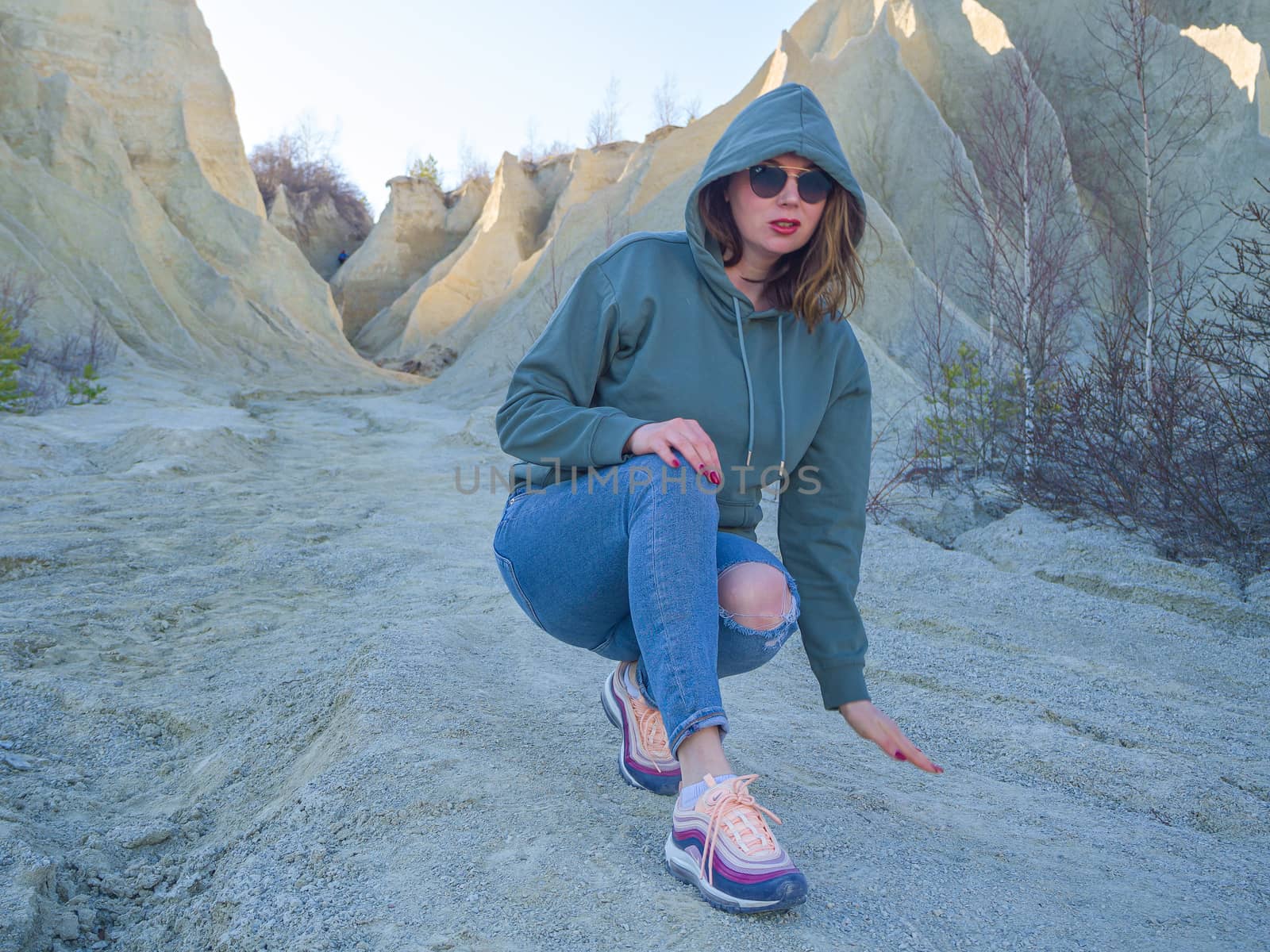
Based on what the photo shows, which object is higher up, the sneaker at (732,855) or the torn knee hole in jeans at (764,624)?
the torn knee hole in jeans at (764,624)

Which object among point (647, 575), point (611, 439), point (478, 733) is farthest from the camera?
point (478, 733)

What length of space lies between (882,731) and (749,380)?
0.70 meters

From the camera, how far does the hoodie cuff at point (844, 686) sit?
173cm

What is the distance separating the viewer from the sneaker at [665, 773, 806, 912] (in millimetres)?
1352

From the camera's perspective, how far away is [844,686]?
1.74m

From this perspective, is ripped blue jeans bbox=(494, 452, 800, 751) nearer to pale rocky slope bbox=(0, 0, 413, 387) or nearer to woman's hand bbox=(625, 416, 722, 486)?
woman's hand bbox=(625, 416, 722, 486)

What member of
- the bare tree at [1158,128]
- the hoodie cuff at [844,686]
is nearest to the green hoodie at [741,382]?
the hoodie cuff at [844,686]

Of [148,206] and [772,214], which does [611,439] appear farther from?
[148,206]

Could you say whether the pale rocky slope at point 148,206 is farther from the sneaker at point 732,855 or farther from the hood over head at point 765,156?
the sneaker at point 732,855

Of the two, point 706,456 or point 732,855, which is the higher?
point 706,456

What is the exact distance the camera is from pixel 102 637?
2887 mm

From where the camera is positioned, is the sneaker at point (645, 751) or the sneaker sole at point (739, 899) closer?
the sneaker sole at point (739, 899)

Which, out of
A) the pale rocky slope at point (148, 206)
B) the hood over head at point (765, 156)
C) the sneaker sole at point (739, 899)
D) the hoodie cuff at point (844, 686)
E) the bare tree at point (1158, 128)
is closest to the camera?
the sneaker sole at point (739, 899)

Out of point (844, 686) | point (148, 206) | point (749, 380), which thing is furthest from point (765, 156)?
point (148, 206)
